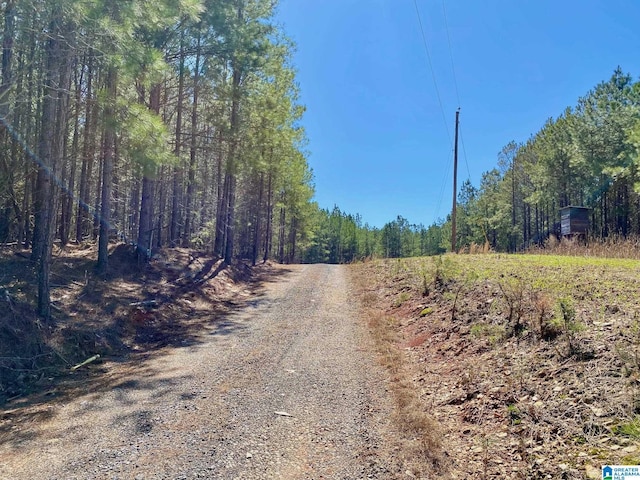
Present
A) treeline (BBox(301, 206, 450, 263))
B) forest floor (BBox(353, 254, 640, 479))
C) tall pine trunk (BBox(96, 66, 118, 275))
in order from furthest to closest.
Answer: treeline (BBox(301, 206, 450, 263)) → tall pine trunk (BBox(96, 66, 118, 275)) → forest floor (BBox(353, 254, 640, 479))

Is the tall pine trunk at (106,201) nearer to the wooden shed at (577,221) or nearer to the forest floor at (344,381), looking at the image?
the forest floor at (344,381)

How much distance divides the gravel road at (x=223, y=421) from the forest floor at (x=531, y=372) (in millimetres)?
632

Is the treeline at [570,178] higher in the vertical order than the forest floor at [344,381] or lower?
higher

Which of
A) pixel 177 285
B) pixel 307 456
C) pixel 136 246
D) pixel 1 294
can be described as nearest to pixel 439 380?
pixel 307 456

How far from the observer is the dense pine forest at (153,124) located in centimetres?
645

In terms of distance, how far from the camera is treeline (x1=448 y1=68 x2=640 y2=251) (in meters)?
21.5

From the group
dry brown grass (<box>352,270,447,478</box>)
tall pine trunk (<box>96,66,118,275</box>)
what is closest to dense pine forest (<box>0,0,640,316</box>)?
tall pine trunk (<box>96,66,118,275</box>)

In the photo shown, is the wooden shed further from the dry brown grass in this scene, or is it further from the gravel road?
the gravel road

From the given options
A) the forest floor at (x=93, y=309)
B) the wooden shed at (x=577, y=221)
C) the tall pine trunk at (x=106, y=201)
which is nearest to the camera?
the forest floor at (x=93, y=309)

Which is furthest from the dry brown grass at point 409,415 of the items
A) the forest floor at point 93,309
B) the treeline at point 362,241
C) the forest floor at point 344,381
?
the treeline at point 362,241

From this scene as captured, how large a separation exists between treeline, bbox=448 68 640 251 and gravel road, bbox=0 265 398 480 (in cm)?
1313

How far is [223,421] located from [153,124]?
19.3 ft

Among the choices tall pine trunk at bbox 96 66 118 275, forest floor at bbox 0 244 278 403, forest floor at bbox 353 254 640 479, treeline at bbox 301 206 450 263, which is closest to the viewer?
forest floor at bbox 353 254 640 479

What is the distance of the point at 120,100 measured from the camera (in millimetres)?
7246
